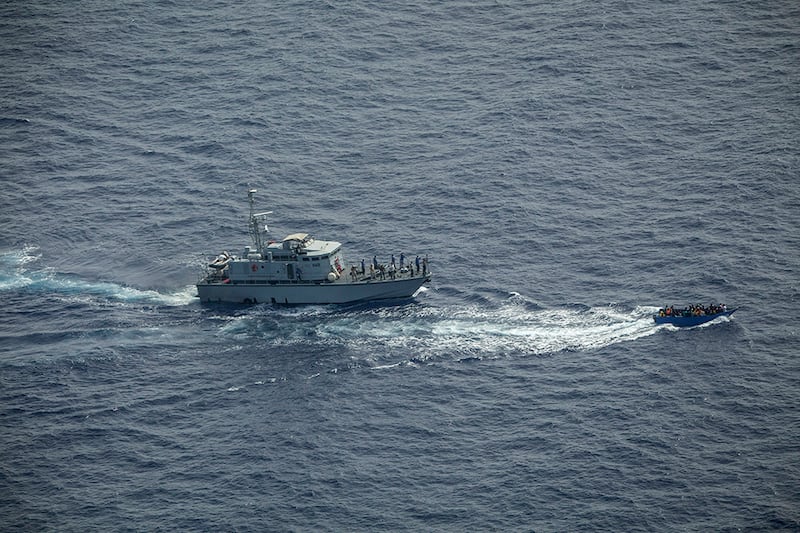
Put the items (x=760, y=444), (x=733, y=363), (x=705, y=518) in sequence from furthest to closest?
(x=733, y=363) → (x=760, y=444) → (x=705, y=518)

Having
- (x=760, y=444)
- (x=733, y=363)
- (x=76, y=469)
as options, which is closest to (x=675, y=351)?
(x=733, y=363)

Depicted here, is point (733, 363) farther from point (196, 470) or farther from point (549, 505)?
point (196, 470)

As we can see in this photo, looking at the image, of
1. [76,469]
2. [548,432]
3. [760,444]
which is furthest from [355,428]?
[760,444]

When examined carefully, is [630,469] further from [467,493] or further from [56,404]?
[56,404]

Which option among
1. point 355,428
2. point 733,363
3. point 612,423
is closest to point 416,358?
point 355,428

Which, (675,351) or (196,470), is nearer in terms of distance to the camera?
(196,470)

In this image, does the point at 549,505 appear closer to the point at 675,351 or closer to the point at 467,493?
the point at 467,493

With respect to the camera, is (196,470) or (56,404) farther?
(56,404)

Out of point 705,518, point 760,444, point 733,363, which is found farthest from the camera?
point 733,363
